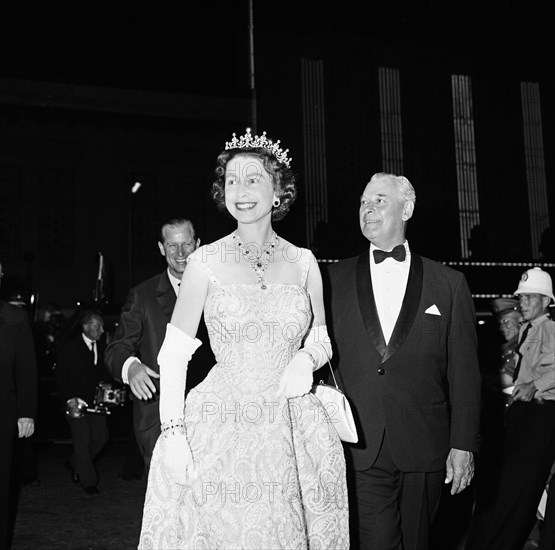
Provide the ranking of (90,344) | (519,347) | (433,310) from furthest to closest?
(90,344)
(519,347)
(433,310)

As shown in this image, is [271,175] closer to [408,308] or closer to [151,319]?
[408,308]

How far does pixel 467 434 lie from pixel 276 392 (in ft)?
4.00

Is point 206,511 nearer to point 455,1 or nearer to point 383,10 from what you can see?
point 455,1

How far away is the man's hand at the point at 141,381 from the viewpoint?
3.33 metres

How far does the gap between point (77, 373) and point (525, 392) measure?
4517 millimetres

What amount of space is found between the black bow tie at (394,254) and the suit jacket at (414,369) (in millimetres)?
73

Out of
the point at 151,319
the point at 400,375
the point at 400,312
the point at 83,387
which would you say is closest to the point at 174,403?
the point at 400,375

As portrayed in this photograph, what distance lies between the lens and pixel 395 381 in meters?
3.36

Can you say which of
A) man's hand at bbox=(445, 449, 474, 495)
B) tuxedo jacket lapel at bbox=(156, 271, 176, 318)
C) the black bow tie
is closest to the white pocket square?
the black bow tie

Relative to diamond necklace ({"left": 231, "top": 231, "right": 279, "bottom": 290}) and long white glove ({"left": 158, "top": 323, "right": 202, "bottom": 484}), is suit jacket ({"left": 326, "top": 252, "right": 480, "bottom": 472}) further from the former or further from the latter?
long white glove ({"left": 158, "top": 323, "right": 202, "bottom": 484})

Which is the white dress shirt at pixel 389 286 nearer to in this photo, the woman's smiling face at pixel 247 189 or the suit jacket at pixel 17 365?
the woman's smiling face at pixel 247 189

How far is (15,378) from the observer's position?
194 inches

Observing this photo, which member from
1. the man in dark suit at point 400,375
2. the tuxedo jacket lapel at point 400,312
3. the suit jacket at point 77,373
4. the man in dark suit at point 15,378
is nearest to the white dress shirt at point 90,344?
the suit jacket at point 77,373

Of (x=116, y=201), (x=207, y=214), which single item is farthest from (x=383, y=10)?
(x=116, y=201)
